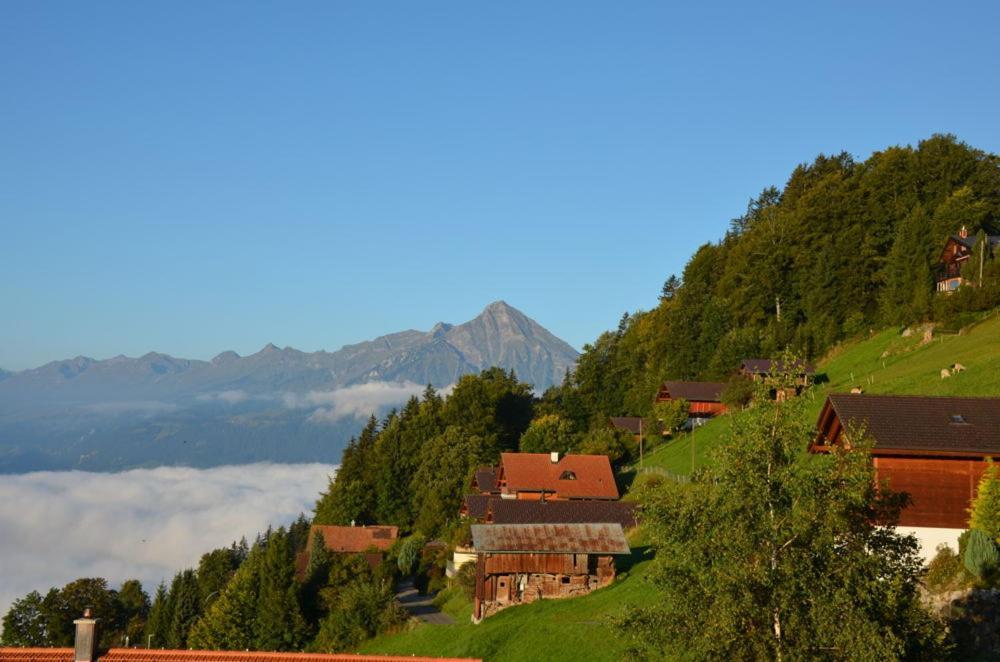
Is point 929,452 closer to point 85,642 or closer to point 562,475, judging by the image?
point 85,642

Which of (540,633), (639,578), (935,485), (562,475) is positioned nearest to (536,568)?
(639,578)

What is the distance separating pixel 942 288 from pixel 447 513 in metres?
47.7

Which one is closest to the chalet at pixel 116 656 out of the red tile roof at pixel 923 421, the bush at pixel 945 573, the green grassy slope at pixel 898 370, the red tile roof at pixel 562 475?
the bush at pixel 945 573

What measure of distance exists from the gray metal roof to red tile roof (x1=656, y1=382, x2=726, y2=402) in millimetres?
37654

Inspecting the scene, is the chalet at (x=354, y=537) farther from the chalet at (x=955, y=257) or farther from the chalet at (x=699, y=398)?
the chalet at (x=955, y=257)

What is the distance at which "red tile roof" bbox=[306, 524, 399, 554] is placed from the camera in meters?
87.4

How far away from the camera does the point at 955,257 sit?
256 feet

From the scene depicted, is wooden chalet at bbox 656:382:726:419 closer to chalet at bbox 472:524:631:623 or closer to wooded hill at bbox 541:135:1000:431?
wooded hill at bbox 541:135:1000:431

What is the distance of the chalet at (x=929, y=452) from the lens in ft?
102

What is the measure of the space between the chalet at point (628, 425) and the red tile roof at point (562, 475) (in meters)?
13.4

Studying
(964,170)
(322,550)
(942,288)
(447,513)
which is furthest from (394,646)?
(964,170)

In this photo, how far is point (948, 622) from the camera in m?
24.3

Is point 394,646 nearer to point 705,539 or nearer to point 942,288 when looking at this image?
point 705,539

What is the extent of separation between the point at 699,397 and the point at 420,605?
37.3 m
